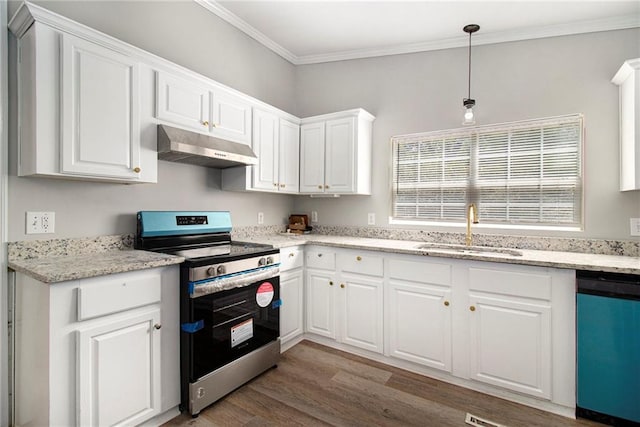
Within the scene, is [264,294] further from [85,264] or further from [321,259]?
[85,264]

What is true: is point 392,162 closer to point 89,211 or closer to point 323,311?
point 323,311

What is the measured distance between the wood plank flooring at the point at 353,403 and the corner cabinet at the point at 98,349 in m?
0.34

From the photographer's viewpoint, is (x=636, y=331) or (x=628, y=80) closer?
(x=636, y=331)

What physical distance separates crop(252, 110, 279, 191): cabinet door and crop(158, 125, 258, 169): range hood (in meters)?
0.21

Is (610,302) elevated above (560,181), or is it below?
below

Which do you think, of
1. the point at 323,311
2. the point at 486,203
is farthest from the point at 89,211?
the point at 486,203

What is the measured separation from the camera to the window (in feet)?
8.36

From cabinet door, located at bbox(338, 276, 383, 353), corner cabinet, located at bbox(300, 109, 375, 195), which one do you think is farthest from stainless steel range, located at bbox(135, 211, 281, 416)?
corner cabinet, located at bbox(300, 109, 375, 195)

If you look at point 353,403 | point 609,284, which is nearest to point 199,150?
point 353,403

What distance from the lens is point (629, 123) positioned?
7.14 ft

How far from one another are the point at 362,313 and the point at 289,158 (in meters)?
1.63

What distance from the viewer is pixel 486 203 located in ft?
9.30

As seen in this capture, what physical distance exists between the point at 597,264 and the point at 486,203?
1.05 m

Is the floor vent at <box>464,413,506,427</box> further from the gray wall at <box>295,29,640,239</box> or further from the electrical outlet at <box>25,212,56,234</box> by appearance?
the electrical outlet at <box>25,212,56,234</box>
